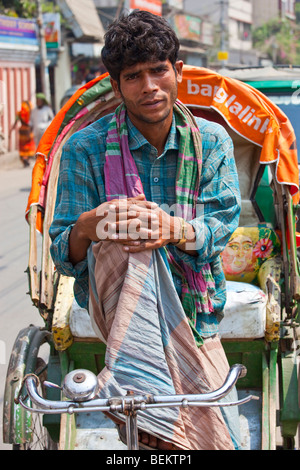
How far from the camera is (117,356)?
171 cm

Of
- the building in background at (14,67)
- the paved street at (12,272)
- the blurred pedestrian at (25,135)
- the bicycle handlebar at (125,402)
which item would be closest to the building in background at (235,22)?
the building in background at (14,67)

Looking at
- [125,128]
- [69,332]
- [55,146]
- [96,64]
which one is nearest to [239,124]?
[55,146]

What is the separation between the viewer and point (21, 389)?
2.82 m

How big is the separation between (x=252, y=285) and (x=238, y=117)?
93 centimetres

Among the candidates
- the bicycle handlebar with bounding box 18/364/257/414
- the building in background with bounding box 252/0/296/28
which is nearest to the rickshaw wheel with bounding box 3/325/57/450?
the bicycle handlebar with bounding box 18/364/257/414

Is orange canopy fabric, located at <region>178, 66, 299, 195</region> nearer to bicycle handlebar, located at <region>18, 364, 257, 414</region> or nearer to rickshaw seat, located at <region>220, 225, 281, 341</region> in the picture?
rickshaw seat, located at <region>220, 225, 281, 341</region>

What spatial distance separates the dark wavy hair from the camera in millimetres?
1784

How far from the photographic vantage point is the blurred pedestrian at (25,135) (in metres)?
14.0

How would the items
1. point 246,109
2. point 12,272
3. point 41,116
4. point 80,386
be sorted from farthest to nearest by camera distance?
point 41,116 → point 12,272 → point 246,109 → point 80,386

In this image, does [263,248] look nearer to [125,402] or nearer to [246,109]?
[246,109]

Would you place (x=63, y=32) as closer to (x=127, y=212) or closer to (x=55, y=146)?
(x=55, y=146)

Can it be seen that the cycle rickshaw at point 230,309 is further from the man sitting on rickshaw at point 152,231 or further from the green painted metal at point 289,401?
the man sitting on rickshaw at point 152,231

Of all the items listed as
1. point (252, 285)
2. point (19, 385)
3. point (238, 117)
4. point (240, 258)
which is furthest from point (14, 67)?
point (19, 385)

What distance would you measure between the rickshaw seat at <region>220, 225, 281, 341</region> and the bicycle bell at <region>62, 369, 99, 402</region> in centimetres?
143
